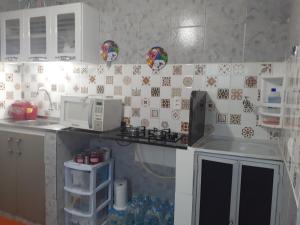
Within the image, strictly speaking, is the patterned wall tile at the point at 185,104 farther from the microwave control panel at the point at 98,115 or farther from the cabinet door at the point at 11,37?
the cabinet door at the point at 11,37

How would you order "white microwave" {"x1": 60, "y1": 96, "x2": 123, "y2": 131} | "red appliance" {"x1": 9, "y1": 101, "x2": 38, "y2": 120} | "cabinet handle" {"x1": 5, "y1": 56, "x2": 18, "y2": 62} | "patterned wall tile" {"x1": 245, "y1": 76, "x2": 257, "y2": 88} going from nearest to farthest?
"patterned wall tile" {"x1": 245, "y1": 76, "x2": 257, "y2": 88} < "white microwave" {"x1": 60, "y1": 96, "x2": 123, "y2": 131} < "cabinet handle" {"x1": 5, "y1": 56, "x2": 18, "y2": 62} < "red appliance" {"x1": 9, "y1": 101, "x2": 38, "y2": 120}

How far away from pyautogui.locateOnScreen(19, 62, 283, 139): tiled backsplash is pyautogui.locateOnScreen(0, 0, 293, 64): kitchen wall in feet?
0.32

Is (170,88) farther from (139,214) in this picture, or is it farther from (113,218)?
(113,218)

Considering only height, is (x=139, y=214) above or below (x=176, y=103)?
below

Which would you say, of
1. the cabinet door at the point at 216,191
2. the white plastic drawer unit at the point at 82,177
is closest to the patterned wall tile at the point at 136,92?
the white plastic drawer unit at the point at 82,177

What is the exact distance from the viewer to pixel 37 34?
239 cm

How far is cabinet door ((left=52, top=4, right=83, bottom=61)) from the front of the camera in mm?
2205

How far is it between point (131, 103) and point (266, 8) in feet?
4.69

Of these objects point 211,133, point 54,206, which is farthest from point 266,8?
point 54,206

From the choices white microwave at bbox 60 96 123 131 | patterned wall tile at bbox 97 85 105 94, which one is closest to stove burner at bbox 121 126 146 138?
white microwave at bbox 60 96 123 131

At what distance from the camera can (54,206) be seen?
213cm

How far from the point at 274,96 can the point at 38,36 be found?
7.35 feet

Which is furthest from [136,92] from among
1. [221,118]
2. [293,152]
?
[293,152]

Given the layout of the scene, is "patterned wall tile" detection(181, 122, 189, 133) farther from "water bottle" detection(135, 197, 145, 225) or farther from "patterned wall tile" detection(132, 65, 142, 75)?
"water bottle" detection(135, 197, 145, 225)
